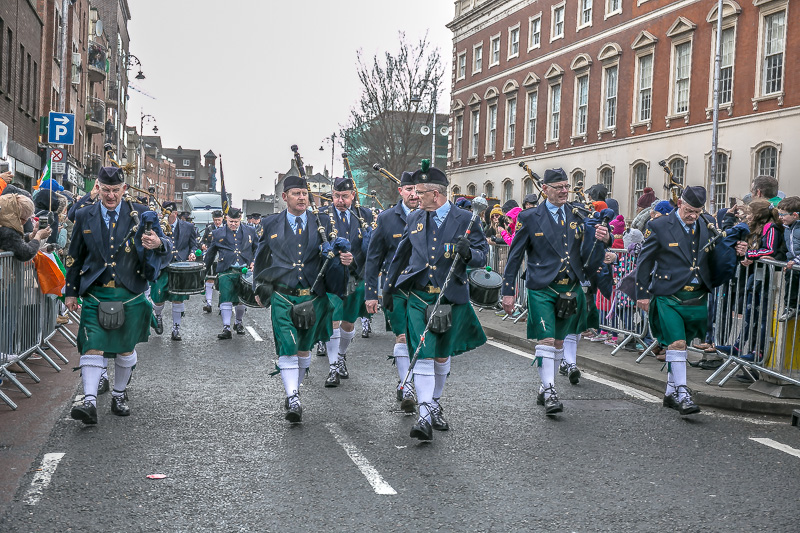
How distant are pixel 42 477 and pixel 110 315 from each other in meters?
1.95

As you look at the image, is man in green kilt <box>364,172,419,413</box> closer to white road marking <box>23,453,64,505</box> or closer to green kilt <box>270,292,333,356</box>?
green kilt <box>270,292,333,356</box>

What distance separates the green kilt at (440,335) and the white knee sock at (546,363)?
1.02 m

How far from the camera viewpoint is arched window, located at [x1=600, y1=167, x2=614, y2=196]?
34500mm

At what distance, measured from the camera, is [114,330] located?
24.7ft

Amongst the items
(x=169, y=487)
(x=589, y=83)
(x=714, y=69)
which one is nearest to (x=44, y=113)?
(x=589, y=83)

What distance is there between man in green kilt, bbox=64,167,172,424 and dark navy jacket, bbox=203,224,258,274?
7.03m

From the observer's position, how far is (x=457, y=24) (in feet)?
163

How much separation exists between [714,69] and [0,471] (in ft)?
88.0

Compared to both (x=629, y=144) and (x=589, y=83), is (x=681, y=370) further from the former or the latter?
(x=589, y=83)

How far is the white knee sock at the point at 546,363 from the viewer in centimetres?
822

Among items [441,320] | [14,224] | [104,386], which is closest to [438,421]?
[441,320]

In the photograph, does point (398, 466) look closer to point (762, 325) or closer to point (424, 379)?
point (424, 379)

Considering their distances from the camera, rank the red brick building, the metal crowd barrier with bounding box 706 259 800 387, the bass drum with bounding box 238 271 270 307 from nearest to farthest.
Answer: the metal crowd barrier with bounding box 706 259 800 387 < the bass drum with bounding box 238 271 270 307 < the red brick building

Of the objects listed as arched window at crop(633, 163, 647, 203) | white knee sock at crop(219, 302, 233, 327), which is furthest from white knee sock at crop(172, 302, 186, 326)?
arched window at crop(633, 163, 647, 203)
